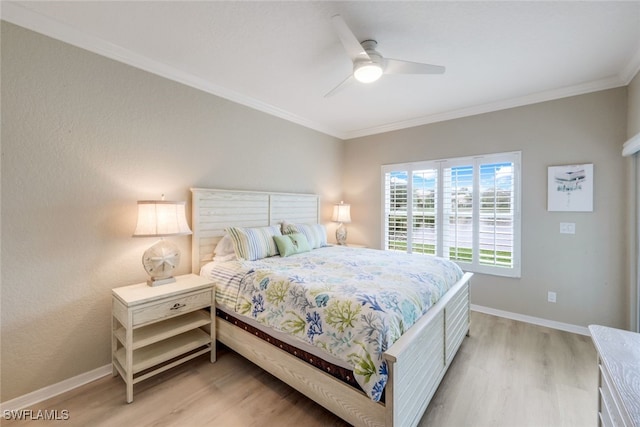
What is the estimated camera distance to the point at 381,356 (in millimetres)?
1348

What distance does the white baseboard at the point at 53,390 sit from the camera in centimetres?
179

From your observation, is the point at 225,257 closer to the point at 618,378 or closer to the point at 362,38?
the point at 362,38

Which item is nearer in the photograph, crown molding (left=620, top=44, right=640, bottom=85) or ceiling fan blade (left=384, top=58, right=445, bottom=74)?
ceiling fan blade (left=384, top=58, right=445, bottom=74)

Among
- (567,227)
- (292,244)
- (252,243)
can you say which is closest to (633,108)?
(567,227)

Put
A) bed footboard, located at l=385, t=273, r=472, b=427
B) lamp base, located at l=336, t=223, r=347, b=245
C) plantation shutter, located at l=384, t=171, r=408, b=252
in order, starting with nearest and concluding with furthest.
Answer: bed footboard, located at l=385, t=273, r=472, b=427 → plantation shutter, located at l=384, t=171, r=408, b=252 → lamp base, located at l=336, t=223, r=347, b=245

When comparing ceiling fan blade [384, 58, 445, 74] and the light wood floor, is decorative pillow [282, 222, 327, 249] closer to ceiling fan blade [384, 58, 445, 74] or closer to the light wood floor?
the light wood floor

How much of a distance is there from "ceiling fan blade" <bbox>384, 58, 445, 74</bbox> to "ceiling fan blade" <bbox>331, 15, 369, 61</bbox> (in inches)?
9.3

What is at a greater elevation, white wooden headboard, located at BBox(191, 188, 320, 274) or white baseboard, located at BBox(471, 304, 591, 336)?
white wooden headboard, located at BBox(191, 188, 320, 274)

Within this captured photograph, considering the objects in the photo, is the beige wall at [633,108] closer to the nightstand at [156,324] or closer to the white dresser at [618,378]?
the white dresser at [618,378]

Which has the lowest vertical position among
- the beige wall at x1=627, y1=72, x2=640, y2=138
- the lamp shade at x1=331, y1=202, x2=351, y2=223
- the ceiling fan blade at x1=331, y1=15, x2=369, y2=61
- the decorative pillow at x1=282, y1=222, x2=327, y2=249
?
the decorative pillow at x1=282, y1=222, x2=327, y2=249

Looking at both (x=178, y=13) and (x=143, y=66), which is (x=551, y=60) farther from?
(x=143, y=66)

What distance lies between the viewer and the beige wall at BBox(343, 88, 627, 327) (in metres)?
2.73

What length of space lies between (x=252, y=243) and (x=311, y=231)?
3.24 ft

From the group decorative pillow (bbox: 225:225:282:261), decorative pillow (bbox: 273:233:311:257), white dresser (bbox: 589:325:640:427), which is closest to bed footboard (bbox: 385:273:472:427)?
white dresser (bbox: 589:325:640:427)
